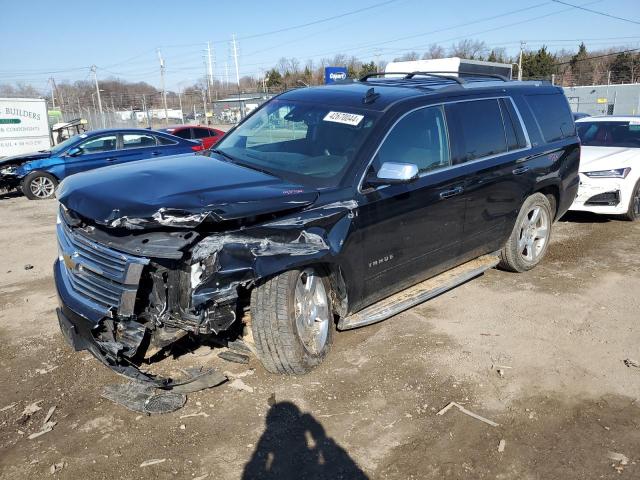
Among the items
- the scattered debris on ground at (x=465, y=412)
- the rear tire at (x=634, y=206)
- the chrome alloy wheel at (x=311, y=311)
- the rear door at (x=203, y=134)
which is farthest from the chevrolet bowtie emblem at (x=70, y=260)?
the rear door at (x=203, y=134)

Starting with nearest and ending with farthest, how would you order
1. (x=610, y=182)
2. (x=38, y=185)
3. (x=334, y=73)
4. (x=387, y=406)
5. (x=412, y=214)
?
(x=387, y=406) < (x=412, y=214) < (x=610, y=182) < (x=38, y=185) < (x=334, y=73)

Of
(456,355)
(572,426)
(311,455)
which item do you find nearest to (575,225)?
(456,355)

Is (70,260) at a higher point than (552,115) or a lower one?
lower

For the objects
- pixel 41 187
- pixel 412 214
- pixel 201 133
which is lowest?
pixel 41 187

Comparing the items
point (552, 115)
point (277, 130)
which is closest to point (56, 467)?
point (277, 130)

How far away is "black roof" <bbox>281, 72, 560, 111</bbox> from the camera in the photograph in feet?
14.3

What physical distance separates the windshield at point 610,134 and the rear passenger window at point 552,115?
3005mm

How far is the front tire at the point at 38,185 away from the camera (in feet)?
38.6

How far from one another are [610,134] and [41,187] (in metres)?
11.7

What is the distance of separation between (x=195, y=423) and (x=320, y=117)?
2.58 meters

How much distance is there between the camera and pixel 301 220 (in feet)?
11.5

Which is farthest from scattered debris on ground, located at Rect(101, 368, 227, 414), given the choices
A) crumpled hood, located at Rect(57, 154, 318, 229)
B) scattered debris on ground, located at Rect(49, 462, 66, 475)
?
crumpled hood, located at Rect(57, 154, 318, 229)

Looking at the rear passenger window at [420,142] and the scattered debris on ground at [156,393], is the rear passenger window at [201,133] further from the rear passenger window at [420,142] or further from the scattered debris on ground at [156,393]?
the scattered debris on ground at [156,393]

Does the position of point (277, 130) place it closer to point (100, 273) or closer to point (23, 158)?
point (100, 273)
